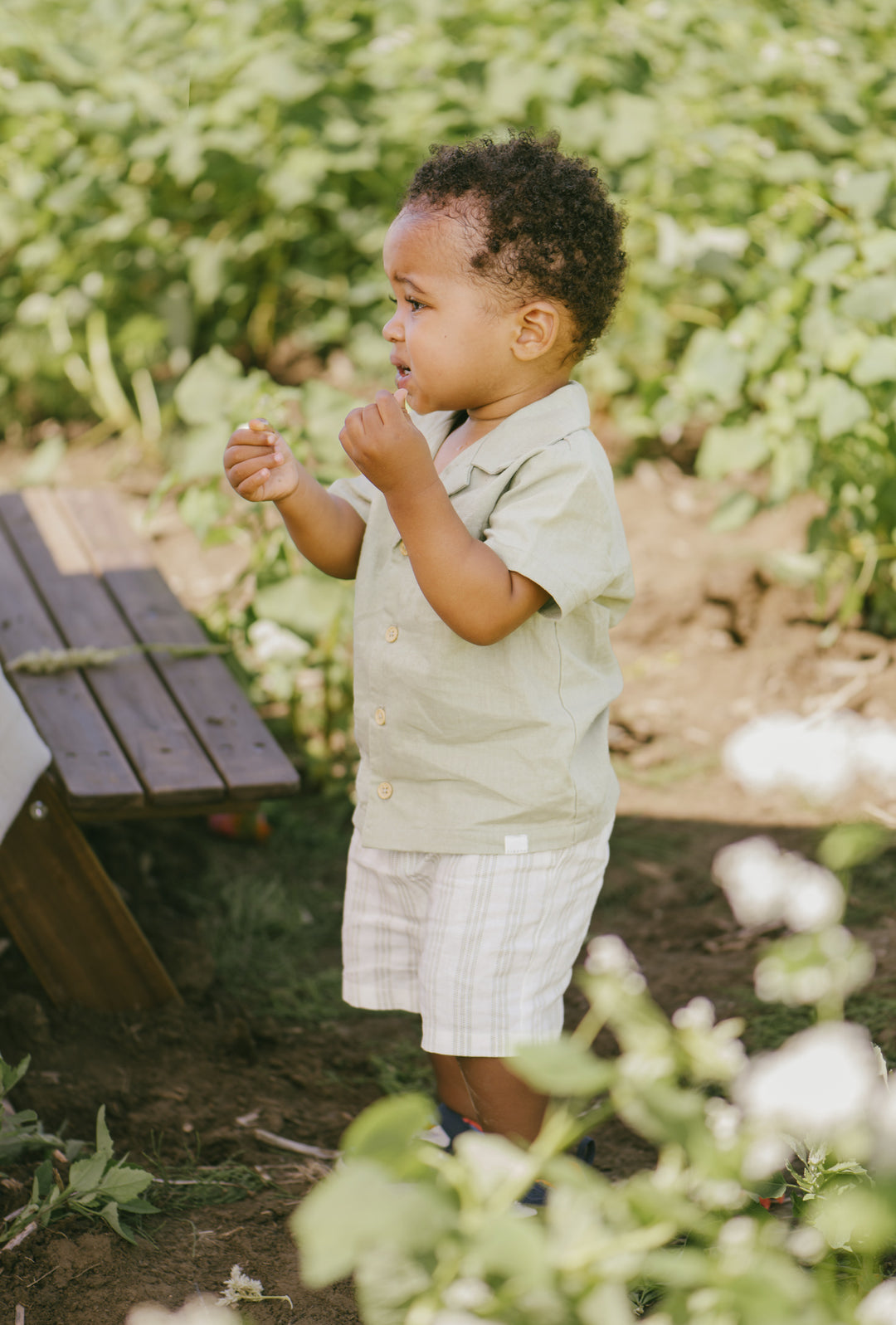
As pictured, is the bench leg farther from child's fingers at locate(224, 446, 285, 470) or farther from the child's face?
the child's face

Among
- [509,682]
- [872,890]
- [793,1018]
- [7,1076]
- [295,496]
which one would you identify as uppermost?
[295,496]

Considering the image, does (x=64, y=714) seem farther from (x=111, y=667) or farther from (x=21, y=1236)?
(x=21, y=1236)

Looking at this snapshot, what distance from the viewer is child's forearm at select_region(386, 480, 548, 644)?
1.39 metres

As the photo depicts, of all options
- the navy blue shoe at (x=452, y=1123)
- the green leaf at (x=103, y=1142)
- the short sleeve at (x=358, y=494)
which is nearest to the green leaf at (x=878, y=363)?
the short sleeve at (x=358, y=494)

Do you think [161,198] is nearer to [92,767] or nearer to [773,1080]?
[92,767]

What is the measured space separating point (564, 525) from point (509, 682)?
0.20m

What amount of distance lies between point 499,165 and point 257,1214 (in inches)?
52.2

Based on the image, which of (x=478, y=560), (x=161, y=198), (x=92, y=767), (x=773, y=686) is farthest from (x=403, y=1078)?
(x=161, y=198)

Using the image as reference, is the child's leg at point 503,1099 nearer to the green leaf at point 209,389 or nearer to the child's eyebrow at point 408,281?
the child's eyebrow at point 408,281

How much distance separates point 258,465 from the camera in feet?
5.36

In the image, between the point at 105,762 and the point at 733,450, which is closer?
the point at 105,762

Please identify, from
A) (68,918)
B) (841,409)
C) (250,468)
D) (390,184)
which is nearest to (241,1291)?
(68,918)

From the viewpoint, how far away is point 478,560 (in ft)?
4.60

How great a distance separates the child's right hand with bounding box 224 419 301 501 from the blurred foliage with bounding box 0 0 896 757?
170 centimetres
